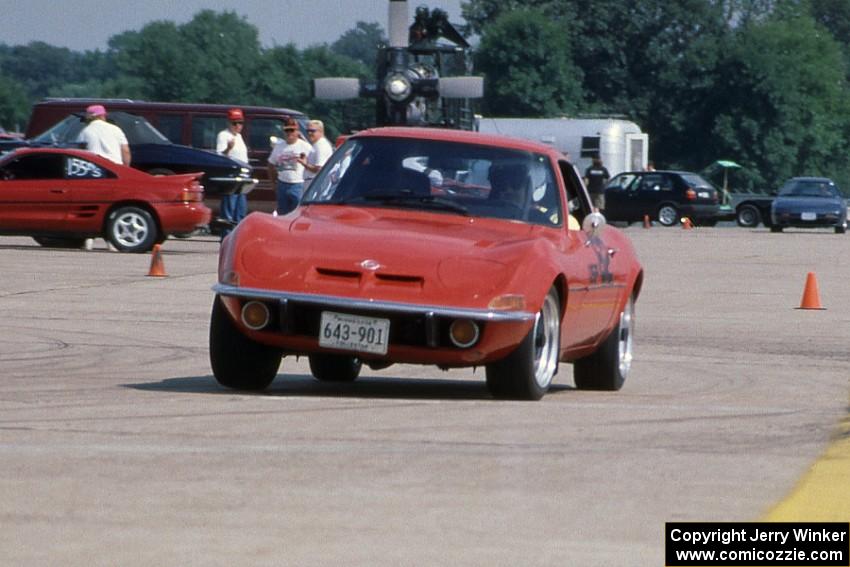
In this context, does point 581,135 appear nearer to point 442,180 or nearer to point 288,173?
point 288,173

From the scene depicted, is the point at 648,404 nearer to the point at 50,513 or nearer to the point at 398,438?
the point at 398,438

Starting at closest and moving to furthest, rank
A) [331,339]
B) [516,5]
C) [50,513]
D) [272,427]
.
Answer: [50,513], [272,427], [331,339], [516,5]

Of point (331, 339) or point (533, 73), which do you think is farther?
point (533, 73)

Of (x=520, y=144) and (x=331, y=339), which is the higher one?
(x=520, y=144)

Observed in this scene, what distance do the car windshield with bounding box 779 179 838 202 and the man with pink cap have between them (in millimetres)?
25531

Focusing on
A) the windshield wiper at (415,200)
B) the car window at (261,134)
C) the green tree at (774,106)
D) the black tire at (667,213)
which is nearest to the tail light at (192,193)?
the car window at (261,134)

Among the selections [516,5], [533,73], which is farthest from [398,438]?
[516,5]

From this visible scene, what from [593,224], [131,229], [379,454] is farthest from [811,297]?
[379,454]

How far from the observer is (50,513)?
590 centimetres

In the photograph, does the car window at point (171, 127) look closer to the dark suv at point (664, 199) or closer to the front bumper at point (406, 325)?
the front bumper at point (406, 325)

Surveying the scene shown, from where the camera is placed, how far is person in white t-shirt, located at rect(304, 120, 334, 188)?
23.2 metres

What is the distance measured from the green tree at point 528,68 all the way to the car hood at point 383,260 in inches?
3480

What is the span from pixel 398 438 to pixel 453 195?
260 centimetres

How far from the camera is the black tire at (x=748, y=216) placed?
5388 cm
